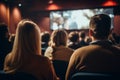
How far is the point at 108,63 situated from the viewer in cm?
208

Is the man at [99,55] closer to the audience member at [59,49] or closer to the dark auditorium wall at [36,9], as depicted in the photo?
the audience member at [59,49]

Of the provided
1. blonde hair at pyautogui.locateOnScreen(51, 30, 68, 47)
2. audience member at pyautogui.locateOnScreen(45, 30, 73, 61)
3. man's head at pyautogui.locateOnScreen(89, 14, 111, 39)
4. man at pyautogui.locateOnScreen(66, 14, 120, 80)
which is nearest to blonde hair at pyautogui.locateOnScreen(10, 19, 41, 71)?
man at pyautogui.locateOnScreen(66, 14, 120, 80)

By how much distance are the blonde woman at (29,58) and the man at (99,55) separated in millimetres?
256

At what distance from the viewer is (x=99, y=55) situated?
6.86ft

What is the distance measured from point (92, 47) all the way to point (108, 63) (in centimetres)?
19

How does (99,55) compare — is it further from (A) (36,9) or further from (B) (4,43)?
(A) (36,9)

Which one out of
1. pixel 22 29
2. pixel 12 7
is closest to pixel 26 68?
pixel 22 29

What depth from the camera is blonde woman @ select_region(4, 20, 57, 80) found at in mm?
2281

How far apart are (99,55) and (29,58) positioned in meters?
0.66

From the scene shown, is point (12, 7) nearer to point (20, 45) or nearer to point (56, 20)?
point (56, 20)

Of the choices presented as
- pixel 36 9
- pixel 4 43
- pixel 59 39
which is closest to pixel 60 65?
pixel 59 39

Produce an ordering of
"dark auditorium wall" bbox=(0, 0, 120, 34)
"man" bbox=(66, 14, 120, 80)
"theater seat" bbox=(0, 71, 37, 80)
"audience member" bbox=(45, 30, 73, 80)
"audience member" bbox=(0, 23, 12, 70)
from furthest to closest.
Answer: "dark auditorium wall" bbox=(0, 0, 120, 34), "audience member" bbox=(45, 30, 73, 80), "audience member" bbox=(0, 23, 12, 70), "man" bbox=(66, 14, 120, 80), "theater seat" bbox=(0, 71, 37, 80)

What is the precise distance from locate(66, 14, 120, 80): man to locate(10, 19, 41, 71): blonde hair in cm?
42

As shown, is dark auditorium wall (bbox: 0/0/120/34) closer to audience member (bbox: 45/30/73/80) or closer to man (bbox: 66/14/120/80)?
audience member (bbox: 45/30/73/80)
